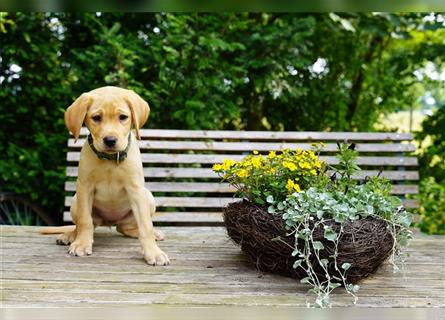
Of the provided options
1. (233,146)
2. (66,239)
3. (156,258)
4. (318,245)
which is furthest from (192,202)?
(318,245)

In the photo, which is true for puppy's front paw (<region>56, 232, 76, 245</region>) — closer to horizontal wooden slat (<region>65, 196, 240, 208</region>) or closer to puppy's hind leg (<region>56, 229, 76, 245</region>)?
puppy's hind leg (<region>56, 229, 76, 245</region>)

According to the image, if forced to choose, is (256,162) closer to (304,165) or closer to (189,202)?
(304,165)

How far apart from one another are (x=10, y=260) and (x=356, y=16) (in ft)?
12.8

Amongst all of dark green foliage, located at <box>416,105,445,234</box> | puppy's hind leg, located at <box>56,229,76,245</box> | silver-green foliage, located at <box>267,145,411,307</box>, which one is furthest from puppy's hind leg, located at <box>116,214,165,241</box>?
dark green foliage, located at <box>416,105,445,234</box>

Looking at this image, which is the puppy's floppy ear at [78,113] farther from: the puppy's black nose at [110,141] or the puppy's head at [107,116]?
the puppy's black nose at [110,141]

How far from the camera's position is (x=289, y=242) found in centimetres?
229

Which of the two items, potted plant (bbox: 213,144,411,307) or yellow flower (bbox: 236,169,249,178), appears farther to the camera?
yellow flower (bbox: 236,169,249,178)

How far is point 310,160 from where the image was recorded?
2.52 meters

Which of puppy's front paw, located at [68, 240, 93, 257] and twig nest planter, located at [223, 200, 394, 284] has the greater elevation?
twig nest planter, located at [223, 200, 394, 284]

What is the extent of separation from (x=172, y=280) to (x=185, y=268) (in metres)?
0.23

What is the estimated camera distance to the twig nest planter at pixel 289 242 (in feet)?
7.24

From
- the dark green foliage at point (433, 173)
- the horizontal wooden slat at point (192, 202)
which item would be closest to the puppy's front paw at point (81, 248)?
the horizontal wooden slat at point (192, 202)

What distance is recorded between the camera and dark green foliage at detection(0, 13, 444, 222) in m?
4.58

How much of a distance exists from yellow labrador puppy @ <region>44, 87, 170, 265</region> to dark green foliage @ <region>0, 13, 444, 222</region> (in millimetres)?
1697
